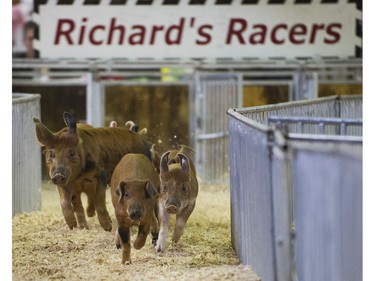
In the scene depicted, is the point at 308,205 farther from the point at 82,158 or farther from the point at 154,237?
the point at 82,158

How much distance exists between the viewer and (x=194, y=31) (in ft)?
49.7

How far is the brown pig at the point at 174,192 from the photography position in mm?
9047

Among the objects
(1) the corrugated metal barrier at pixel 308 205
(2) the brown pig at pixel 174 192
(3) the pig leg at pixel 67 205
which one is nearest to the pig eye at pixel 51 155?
(3) the pig leg at pixel 67 205

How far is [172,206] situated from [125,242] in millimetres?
473

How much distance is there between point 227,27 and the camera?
15109 millimetres

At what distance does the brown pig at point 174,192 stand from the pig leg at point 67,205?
92 cm

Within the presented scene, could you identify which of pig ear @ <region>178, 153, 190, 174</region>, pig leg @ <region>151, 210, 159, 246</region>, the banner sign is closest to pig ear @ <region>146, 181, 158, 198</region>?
pig ear @ <region>178, 153, 190, 174</region>

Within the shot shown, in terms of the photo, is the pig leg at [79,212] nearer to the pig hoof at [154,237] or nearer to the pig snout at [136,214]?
the pig hoof at [154,237]

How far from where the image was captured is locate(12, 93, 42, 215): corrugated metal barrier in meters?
11.7

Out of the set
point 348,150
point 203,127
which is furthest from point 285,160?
point 203,127

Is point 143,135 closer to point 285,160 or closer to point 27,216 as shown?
point 27,216

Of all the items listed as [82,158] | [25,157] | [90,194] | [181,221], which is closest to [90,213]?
[90,194]
